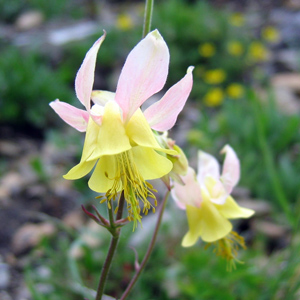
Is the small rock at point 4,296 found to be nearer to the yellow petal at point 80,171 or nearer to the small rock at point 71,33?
the yellow petal at point 80,171

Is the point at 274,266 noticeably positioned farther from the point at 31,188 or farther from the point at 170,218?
the point at 31,188

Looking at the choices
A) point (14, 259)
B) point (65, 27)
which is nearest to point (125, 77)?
point (14, 259)

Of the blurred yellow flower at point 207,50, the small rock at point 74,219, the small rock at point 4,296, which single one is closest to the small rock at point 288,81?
the blurred yellow flower at point 207,50

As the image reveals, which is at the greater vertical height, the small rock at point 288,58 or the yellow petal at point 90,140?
the yellow petal at point 90,140

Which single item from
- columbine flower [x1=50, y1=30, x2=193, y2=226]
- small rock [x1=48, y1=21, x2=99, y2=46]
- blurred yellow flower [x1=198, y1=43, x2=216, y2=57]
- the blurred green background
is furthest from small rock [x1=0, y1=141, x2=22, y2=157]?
columbine flower [x1=50, y1=30, x2=193, y2=226]

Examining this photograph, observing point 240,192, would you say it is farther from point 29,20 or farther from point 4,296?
point 29,20
